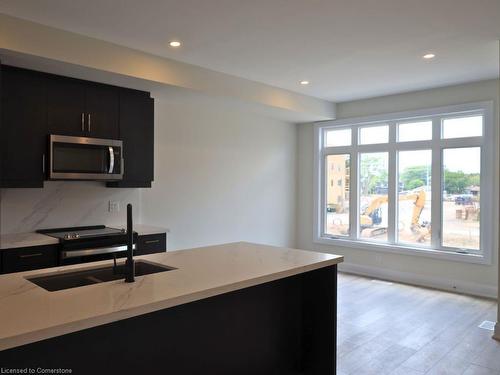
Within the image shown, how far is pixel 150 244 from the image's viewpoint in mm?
3934

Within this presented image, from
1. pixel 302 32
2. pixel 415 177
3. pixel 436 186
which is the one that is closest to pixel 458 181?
pixel 436 186

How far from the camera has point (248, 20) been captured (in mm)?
3094

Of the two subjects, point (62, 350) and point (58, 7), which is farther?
point (58, 7)

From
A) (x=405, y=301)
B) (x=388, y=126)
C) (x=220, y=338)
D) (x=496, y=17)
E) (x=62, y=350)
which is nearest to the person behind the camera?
(x=62, y=350)

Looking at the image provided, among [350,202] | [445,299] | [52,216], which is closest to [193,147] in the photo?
[52,216]

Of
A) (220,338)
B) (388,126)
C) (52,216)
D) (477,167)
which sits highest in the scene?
(388,126)

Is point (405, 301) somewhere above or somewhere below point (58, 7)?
below

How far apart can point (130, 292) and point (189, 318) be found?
40cm

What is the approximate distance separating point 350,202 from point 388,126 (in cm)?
130

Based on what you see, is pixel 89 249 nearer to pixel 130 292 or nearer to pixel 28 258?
pixel 28 258

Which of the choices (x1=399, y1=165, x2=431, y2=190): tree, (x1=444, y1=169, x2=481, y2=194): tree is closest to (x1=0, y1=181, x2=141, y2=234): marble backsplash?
(x1=399, y1=165, x2=431, y2=190): tree

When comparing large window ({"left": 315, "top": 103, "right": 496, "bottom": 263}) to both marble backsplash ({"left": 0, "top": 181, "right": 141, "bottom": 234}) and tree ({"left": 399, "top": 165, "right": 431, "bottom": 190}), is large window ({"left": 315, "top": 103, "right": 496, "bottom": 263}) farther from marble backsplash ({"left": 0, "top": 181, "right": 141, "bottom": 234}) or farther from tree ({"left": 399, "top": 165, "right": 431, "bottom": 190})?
marble backsplash ({"left": 0, "top": 181, "right": 141, "bottom": 234})

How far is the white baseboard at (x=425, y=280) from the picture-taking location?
4.84m

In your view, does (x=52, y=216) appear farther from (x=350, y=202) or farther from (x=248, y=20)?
(x=350, y=202)
